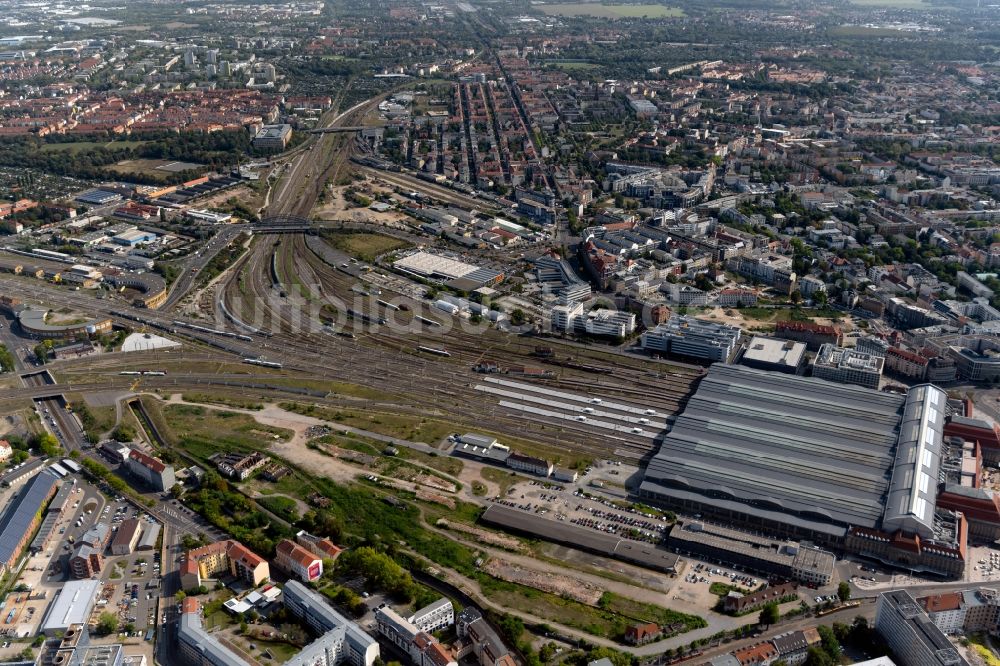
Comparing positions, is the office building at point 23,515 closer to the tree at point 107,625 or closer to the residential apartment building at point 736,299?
the tree at point 107,625

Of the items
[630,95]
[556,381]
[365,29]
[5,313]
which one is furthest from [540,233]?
[365,29]

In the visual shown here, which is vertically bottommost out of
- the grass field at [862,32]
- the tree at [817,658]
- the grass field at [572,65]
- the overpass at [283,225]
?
the tree at [817,658]

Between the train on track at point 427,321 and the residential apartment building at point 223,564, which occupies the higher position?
the train on track at point 427,321

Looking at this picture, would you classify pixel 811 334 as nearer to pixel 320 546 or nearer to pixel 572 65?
pixel 320 546

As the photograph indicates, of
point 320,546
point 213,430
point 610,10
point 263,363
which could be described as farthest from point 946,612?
point 610,10

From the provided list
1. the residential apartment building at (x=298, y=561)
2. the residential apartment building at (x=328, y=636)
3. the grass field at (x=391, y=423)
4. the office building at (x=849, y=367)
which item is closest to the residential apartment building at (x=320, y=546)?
the residential apartment building at (x=298, y=561)

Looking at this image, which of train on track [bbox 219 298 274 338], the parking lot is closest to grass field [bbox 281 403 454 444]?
train on track [bbox 219 298 274 338]

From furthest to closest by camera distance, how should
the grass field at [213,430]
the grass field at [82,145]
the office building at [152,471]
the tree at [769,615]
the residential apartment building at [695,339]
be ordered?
the grass field at [82,145] → the residential apartment building at [695,339] → the grass field at [213,430] → the office building at [152,471] → the tree at [769,615]
